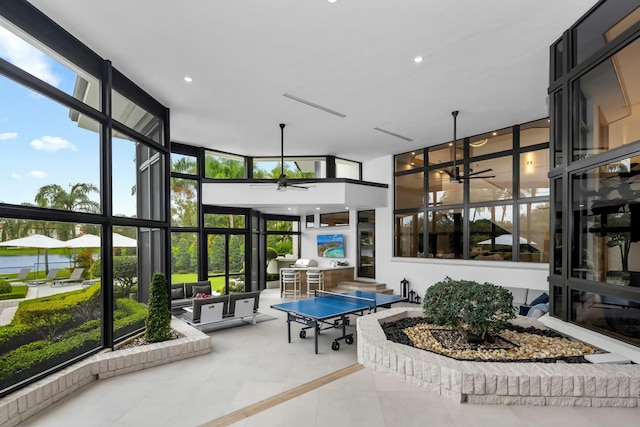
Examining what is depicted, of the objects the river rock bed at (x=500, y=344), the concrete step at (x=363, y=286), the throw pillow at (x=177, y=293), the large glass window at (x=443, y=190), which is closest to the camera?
the river rock bed at (x=500, y=344)

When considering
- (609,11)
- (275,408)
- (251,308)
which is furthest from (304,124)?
(275,408)

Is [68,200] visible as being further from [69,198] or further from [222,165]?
[222,165]

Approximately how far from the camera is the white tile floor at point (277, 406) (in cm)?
314

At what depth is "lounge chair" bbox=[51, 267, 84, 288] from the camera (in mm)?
4255

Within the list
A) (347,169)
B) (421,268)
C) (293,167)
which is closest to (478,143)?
(421,268)

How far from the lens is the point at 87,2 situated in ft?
12.1

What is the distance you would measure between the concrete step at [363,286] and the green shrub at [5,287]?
8506mm

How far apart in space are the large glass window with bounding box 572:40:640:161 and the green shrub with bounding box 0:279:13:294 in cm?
688

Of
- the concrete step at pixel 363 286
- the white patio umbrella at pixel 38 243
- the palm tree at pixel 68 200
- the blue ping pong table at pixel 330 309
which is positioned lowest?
the concrete step at pixel 363 286

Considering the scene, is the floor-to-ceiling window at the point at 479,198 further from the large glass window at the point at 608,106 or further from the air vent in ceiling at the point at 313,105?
the large glass window at the point at 608,106

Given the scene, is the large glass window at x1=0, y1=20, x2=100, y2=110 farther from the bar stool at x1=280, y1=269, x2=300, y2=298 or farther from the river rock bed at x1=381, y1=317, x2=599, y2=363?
the bar stool at x1=280, y1=269, x2=300, y2=298

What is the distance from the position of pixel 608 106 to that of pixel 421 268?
6.81m

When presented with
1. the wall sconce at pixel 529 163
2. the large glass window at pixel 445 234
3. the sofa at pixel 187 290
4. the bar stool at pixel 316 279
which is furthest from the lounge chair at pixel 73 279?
the wall sconce at pixel 529 163

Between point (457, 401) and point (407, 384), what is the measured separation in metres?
0.61
